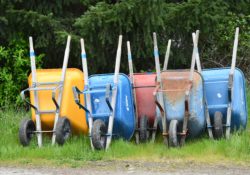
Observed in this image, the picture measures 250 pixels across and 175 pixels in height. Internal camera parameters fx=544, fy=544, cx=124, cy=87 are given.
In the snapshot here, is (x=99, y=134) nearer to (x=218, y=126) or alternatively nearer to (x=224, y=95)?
(x=218, y=126)

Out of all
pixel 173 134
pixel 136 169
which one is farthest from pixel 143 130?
pixel 136 169

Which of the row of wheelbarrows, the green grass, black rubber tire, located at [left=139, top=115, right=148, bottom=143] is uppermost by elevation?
the row of wheelbarrows

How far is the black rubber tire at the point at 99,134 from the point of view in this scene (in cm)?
766

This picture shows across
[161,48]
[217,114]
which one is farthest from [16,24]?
[217,114]

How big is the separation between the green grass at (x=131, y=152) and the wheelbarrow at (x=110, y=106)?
0.69 ft

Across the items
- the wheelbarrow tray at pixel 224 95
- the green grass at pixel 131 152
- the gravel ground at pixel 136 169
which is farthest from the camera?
the wheelbarrow tray at pixel 224 95

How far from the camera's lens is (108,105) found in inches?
313

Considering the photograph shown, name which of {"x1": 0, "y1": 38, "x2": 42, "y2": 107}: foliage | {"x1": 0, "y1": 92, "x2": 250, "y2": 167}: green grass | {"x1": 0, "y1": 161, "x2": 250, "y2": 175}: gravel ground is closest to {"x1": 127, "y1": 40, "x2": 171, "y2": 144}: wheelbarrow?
{"x1": 0, "y1": 92, "x2": 250, "y2": 167}: green grass

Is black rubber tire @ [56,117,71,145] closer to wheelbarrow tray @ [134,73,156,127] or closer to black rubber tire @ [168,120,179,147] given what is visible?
wheelbarrow tray @ [134,73,156,127]

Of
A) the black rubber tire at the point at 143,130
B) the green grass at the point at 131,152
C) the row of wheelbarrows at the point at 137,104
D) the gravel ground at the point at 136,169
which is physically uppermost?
the row of wheelbarrows at the point at 137,104

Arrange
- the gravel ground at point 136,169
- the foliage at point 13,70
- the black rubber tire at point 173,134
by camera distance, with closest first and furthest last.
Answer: the gravel ground at point 136,169, the black rubber tire at point 173,134, the foliage at point 13,70

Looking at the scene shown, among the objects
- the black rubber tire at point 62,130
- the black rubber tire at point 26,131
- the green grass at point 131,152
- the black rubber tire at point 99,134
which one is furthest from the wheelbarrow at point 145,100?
the black rubber tire at point 26,131

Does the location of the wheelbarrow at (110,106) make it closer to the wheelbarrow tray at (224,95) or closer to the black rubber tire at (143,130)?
the black rubber tire at (143,130)

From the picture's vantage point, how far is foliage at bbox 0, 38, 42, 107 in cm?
1041
